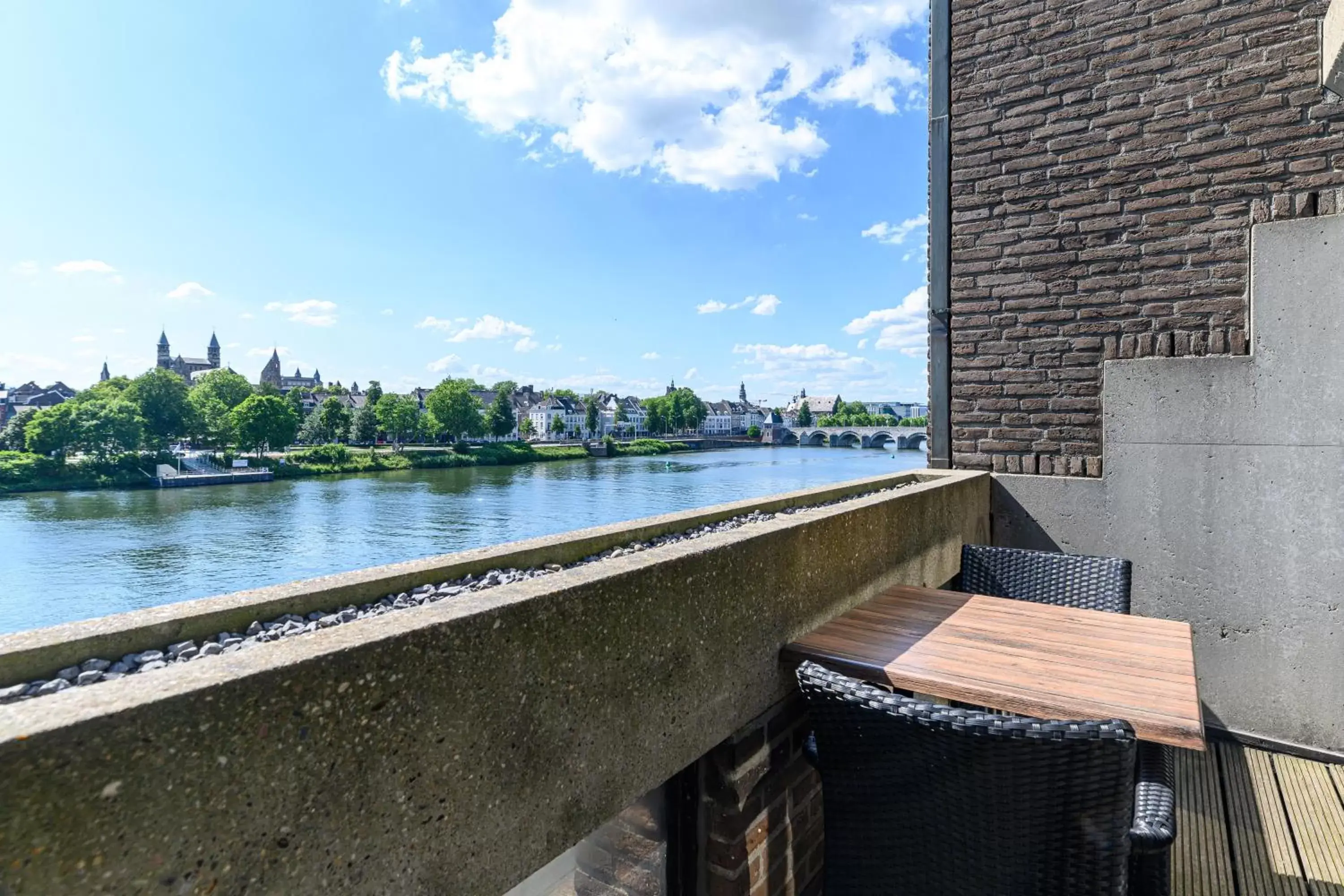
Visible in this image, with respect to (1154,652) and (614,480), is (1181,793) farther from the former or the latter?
(614,480)

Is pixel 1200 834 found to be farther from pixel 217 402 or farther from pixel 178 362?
pixel 178 362

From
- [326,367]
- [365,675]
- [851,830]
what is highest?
[326,367]

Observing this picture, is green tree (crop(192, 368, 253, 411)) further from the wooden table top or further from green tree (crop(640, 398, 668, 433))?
the wooden table top

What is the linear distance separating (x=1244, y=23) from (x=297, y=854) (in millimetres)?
4297

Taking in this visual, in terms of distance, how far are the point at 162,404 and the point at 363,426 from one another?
17.9 meters

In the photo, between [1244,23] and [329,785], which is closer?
[329,785]

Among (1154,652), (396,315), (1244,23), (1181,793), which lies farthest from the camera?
(396,315)

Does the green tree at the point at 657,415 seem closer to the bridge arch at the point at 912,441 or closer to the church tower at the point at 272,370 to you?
the bridge arch at the point at 912,441

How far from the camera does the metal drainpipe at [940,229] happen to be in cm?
369

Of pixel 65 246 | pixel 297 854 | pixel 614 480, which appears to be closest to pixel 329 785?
pixel 297 854

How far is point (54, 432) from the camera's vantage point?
31.9m

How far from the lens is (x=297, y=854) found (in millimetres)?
708

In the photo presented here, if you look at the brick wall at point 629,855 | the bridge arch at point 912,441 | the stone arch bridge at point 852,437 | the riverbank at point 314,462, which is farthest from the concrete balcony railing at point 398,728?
the bridge arch at point 912,441

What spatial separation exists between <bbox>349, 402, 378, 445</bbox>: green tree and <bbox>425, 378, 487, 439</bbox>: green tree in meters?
4.80
